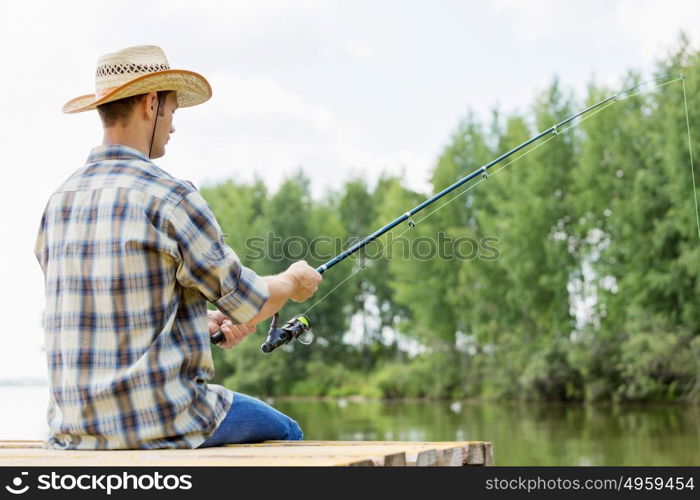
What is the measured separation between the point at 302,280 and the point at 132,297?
484 millimetres

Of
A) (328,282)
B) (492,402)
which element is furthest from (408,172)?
(492,402)

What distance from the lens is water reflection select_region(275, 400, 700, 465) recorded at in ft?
41.3

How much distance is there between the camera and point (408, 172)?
1304 inches

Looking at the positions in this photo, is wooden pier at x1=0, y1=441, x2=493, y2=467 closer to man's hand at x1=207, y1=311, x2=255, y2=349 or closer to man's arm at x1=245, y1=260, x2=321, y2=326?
man's arm at x1=245, y1=260, x2=321, y2=326

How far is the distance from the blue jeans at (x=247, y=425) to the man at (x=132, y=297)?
0.07 feet

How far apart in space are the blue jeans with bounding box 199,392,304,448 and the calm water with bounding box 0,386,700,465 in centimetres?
976

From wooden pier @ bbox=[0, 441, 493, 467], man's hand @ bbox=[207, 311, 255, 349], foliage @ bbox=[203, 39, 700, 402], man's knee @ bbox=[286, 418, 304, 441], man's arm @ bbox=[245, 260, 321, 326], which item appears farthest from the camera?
foliage @ bbox=[203, 39, 700, 402]

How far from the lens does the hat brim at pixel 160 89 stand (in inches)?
91.9

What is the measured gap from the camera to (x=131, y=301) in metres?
2.18

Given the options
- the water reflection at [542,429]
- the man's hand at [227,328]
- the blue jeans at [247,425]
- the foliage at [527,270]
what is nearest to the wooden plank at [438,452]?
the blue jeans at [247,425]

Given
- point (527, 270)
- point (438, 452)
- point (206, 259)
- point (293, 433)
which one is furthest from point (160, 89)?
point (527, 270)

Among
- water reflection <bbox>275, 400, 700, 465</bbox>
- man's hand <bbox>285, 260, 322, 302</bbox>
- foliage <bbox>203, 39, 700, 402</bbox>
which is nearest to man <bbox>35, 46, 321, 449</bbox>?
man's hand <bbox>285, 260, 322, 302</bbox>
